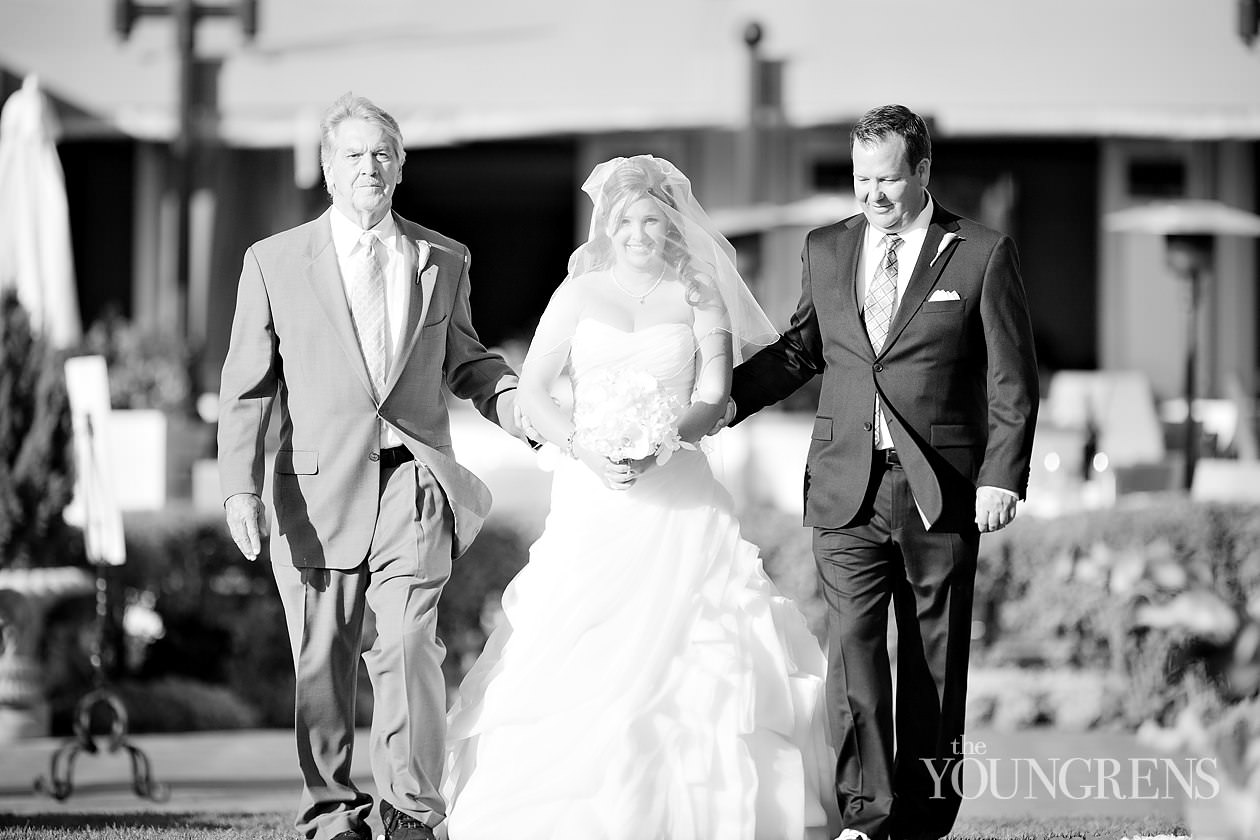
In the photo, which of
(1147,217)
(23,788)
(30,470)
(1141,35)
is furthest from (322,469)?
(1141,35)

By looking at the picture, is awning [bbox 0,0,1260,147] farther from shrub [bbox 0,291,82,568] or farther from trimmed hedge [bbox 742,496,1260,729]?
trimmed hedge [bbox 742,496,1260,729]

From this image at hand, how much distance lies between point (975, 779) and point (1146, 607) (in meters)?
4.21

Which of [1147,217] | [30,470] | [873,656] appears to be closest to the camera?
[873,656]

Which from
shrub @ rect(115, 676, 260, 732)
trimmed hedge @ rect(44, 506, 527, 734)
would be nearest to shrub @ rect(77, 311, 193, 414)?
trimmed hedge @ rect(44, 506, 527, 734)

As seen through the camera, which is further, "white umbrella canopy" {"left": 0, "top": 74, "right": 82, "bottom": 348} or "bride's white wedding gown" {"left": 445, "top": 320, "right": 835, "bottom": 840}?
"white umbrella canopy" {"left": 0, "top": 74, "right": 82, "bottom": 348}

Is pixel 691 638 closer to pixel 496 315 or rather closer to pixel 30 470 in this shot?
pixel 30 470

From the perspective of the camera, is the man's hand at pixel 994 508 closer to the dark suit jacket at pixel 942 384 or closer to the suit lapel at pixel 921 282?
the dark suit jacket at pixel 942 384

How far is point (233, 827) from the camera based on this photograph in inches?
211

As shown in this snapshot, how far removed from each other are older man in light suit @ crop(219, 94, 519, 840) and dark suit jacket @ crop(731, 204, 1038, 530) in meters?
1.10

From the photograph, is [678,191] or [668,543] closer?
[668,543]

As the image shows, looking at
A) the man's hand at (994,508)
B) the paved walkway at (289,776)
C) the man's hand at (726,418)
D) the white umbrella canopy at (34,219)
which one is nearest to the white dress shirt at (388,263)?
the man's hand at (726,418)

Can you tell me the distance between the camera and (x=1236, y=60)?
44.8 ft

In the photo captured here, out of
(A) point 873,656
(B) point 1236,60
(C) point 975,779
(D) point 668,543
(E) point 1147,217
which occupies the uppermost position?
(B) point 1236,60

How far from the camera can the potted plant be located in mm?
8242
